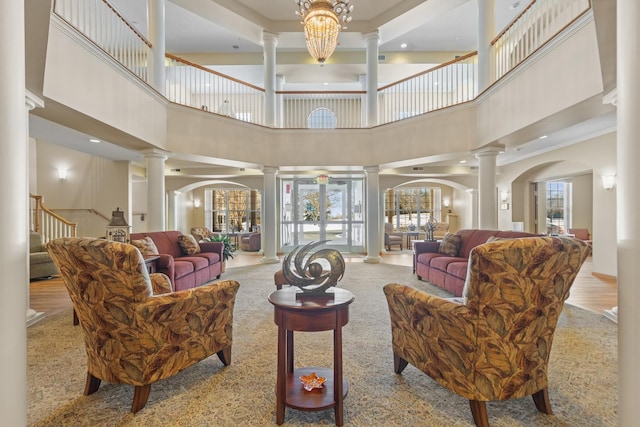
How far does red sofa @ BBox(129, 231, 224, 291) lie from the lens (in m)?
4.15

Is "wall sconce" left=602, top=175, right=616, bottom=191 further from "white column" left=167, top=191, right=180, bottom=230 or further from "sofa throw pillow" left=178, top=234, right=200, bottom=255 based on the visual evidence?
"white column" left=167, top=191, right=180, bottom=230

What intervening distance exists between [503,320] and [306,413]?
1.26 metres

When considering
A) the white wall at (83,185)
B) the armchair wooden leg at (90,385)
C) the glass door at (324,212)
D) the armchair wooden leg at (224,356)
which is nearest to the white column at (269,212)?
the glass door at (324,212)

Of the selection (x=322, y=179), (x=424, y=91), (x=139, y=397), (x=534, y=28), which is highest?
(x=534, y=28)

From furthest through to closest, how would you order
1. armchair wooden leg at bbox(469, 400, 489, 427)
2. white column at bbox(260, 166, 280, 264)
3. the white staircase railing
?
white column at bbox(260, 166, 280, 264)
the white staircase railing
armchair wooden leg at bbox(469, 400, 489, 427)

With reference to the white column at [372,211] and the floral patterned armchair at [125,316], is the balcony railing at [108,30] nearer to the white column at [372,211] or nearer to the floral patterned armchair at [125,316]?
the floral patterned armchair at [125,316]

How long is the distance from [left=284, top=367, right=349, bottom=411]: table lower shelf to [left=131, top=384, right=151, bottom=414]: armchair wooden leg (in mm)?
883

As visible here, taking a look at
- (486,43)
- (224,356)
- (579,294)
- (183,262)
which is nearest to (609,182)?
(579,294)

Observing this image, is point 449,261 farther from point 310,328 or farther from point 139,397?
point 139,397

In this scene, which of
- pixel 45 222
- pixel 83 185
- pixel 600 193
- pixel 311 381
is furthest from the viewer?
pixel 83 185

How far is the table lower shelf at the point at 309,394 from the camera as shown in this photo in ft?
5.81

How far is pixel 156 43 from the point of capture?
5.35 meters

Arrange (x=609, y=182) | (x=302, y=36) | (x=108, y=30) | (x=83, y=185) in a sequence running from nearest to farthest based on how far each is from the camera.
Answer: (x=108, y=30)
(x=609, y=182)
(x=302, y=36)
(x=83, y=185)
